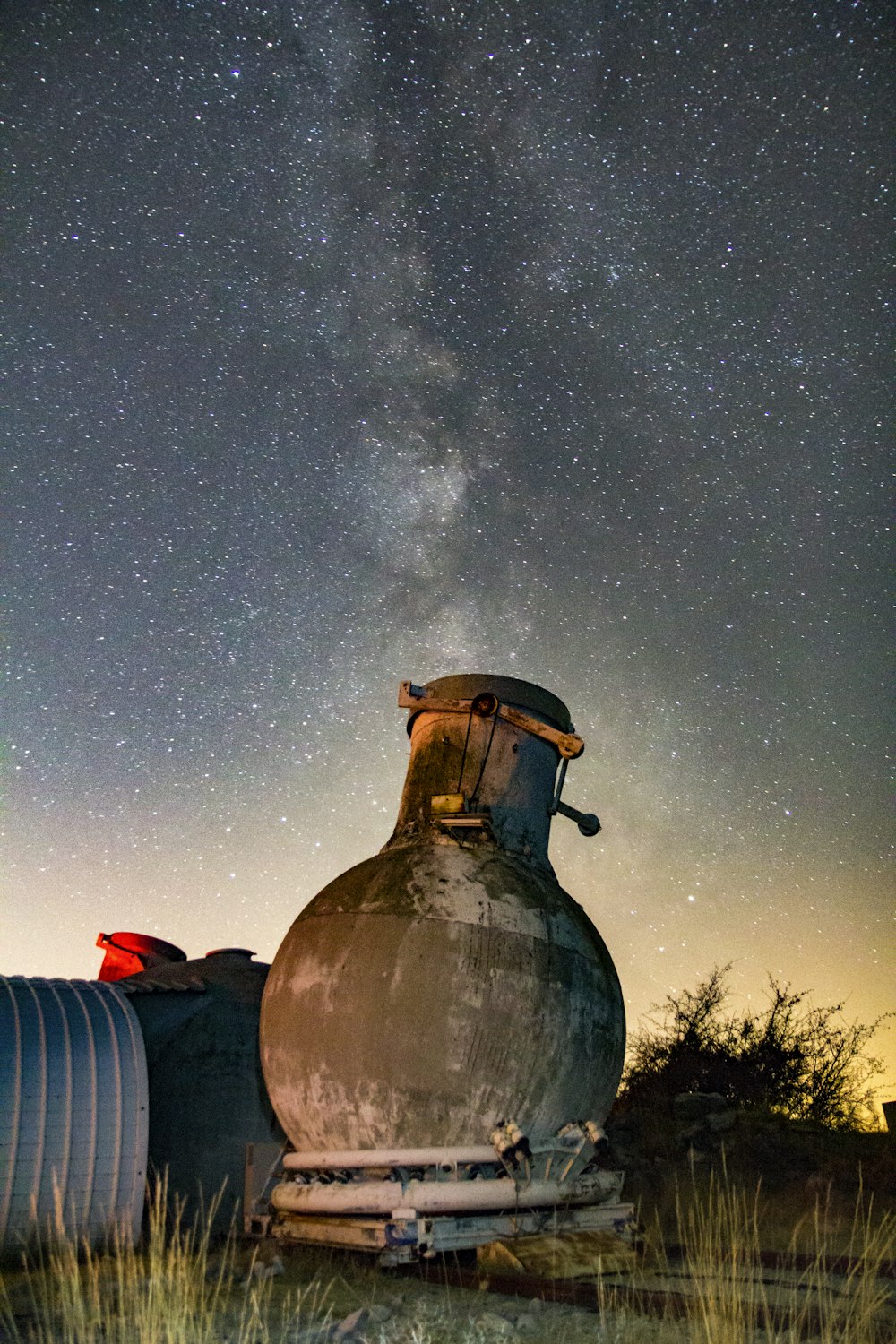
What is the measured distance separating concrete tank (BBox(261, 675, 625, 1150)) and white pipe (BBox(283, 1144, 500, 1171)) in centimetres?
8

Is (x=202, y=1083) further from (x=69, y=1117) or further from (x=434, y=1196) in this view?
(x=434, y=1196)

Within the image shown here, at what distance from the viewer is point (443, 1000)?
268 inches

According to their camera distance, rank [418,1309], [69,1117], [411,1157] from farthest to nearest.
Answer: [69,1117] → [411,1157] → [418,1309]

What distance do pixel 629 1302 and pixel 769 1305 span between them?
0.75 meters

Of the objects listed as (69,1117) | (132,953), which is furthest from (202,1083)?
(132,953)

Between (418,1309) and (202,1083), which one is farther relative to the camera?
(202,1083)

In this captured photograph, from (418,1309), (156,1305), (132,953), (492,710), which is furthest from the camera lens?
(132,953)

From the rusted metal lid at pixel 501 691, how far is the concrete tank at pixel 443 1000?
94 cm

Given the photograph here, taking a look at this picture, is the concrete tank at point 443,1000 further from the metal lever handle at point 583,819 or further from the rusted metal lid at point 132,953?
the rusted metal lid at point 132,953

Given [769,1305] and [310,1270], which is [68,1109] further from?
[769,1305]

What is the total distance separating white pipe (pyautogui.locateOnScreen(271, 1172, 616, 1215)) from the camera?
6266mm

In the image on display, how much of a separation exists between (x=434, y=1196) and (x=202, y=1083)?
18.8 ft

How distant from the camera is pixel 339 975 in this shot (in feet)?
23.1

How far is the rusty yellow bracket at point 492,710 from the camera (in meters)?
8.52
